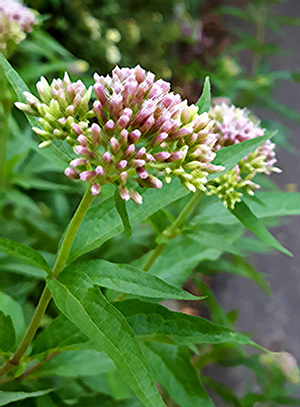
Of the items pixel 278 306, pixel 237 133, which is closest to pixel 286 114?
pixel 278 306

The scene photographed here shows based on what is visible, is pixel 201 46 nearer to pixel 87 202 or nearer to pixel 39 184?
pixel 39 184

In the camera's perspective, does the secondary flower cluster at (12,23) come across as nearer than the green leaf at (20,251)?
No

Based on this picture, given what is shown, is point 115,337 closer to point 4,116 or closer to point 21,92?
point 21,92

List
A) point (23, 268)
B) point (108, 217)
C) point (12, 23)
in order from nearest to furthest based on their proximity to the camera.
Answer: point (108, 217)
point (23, 268)
point (12, 23)

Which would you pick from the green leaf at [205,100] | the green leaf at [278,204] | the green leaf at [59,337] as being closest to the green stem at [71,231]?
the green leaf at [59,337]

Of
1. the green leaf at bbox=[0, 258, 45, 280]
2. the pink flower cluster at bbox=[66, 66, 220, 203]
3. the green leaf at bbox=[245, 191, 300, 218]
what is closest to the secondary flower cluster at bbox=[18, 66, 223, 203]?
the pink flower cluster at bbox=[66, 66, 220, 203]

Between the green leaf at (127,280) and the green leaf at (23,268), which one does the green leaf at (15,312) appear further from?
the green leaf at (127,280)

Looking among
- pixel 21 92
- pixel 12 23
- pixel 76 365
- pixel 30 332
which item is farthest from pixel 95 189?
pixel 12 23
